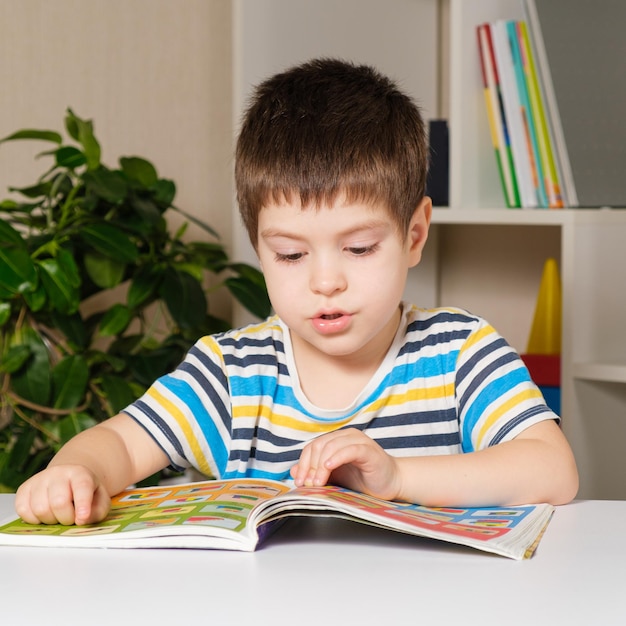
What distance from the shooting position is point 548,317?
189 centimetres

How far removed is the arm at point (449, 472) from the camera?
748 millimetres

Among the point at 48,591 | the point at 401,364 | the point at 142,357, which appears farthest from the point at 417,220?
the point at 142,357

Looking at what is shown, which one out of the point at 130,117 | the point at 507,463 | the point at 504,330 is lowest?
the point at 504,330

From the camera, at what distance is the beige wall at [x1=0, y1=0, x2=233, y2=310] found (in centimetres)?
181

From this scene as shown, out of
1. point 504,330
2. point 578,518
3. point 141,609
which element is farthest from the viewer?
point 504,330

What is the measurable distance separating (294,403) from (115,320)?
2.44 feet

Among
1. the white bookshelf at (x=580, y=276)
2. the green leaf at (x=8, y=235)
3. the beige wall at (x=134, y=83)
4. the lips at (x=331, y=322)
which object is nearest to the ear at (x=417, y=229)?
the lips at (x=331, y=322)

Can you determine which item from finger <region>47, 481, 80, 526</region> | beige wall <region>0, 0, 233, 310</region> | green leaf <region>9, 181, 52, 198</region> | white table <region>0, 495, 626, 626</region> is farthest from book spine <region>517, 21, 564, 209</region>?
finger <region>47, 481, 80, 526</region>

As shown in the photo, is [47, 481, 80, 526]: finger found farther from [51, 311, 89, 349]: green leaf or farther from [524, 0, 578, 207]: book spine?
[524, 0, 578, 207]: book spine

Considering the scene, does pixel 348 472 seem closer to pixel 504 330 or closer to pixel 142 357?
pixel 142 357

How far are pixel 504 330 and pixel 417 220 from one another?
1308mm

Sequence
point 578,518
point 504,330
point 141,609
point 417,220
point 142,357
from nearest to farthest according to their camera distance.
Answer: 1. point 141,609
2. point 578,518
3. point 417,220
4. point 142,357
5. point 504,330

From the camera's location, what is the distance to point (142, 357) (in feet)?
5.60

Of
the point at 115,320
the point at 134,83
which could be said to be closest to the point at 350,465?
the point at 115,320
